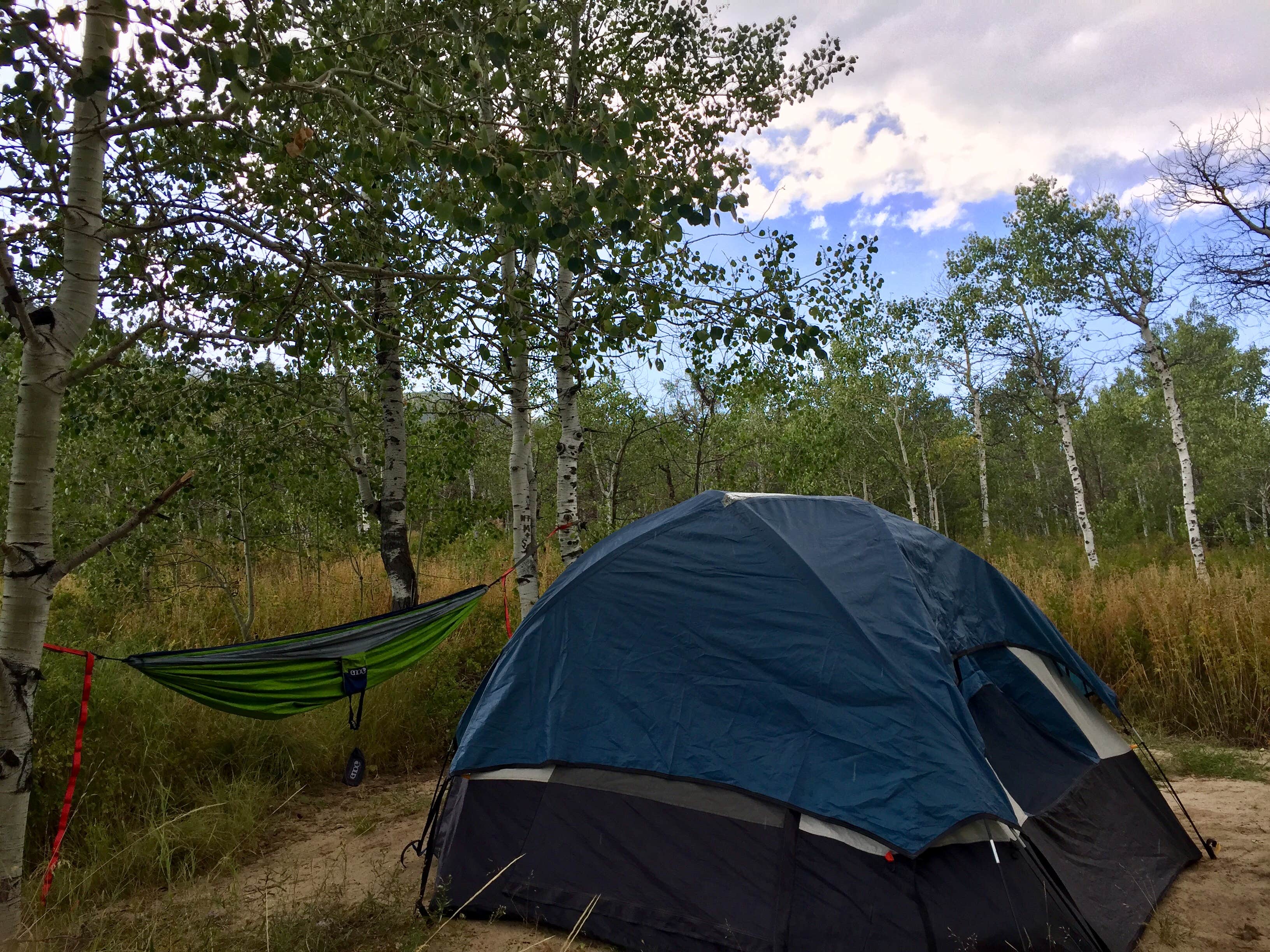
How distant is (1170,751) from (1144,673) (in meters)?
0.87

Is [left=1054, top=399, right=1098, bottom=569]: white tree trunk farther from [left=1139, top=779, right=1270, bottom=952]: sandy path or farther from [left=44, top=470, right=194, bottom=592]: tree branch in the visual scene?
[left=44, top=470, right=194, bottom=592]: tree branch

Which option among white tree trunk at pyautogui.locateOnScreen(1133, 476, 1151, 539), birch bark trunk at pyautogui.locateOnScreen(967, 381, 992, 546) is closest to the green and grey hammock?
birch bark trunk at pyautogui.locateOnScreen(967, 381, 992, 546)

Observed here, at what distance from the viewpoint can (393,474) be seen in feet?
19.9

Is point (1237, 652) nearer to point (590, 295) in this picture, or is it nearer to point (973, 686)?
point (973, 686)

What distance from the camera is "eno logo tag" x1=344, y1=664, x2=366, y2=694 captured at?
14.1 feet

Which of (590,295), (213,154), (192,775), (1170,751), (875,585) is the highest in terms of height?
(213,154)

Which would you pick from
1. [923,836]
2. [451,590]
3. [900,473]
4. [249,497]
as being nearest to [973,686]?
[923,836]

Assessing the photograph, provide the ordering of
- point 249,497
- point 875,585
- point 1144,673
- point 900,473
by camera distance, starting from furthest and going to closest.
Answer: point 900,473
point 249,497
point 1144,673
point 875,585

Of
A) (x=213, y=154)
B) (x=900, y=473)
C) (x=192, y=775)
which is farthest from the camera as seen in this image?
(x=900, y=473)

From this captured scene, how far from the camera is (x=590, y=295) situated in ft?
16.1

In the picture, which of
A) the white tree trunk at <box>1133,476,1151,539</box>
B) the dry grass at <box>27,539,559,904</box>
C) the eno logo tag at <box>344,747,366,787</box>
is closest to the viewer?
the dry grass at <box>27,539,559,904</box>

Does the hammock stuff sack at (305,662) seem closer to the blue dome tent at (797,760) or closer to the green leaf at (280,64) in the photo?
the blue dome tent at (797,760)

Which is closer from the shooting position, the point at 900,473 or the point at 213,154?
the point at 213,154

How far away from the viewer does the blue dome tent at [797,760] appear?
9.09 ft
